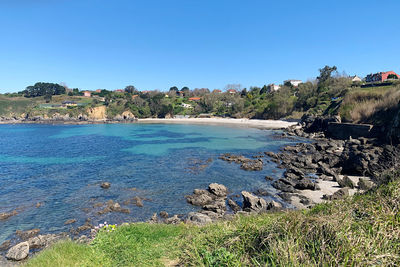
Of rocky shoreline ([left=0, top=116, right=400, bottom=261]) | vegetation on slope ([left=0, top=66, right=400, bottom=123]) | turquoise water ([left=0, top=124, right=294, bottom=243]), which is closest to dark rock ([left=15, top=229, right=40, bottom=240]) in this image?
rocky shoreline ([left=0, top=116, right=400, bottom=261])

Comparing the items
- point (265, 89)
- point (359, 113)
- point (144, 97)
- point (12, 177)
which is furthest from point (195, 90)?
point (12, 177)

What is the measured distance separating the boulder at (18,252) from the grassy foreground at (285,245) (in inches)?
219

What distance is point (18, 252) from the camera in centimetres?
1084

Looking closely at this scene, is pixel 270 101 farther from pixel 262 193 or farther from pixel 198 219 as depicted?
pixel 198 219

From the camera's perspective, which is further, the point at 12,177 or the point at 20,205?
the point at 12,177

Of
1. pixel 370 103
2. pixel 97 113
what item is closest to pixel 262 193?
pixel 370 103

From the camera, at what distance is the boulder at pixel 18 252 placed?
35.0 ft

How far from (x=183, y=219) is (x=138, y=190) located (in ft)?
24.5

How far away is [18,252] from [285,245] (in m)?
13.2

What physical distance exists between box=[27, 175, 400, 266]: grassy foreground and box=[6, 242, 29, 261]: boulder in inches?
219

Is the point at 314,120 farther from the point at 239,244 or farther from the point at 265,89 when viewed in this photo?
the point at 265,89

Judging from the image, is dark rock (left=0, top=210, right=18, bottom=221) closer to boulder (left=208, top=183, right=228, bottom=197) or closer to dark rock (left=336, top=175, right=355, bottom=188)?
boulder (left=208, top=183, right=228, bottom=197)

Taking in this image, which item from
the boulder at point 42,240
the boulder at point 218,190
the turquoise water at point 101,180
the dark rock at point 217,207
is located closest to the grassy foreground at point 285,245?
the boulder at point 42,240

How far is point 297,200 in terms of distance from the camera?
17375 mm
